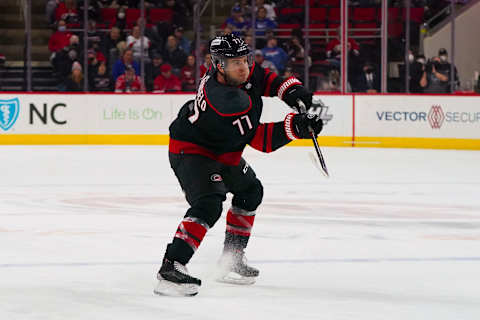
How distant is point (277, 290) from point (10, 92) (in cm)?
982

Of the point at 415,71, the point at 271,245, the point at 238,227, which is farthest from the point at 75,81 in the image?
the point at 238,227

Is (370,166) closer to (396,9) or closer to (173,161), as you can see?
(396,9)

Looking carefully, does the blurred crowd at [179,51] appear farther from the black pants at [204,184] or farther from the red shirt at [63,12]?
the black pants at [204,184]

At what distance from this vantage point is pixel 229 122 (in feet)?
12.0

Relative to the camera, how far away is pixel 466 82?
1258 cm

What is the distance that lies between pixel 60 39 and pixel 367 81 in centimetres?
487

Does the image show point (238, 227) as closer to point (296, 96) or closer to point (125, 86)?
point (296, 96)

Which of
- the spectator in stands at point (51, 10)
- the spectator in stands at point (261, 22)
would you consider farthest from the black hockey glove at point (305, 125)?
the spectator in stands at point (51, 10)

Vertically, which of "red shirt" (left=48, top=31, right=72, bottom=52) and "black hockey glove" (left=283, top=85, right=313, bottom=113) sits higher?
"red shirt" (left=48, top=31, right=72, bottom=52)

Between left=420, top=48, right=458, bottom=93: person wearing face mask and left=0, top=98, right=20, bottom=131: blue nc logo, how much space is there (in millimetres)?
5722

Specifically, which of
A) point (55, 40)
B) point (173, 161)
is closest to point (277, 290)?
point (173, 161)

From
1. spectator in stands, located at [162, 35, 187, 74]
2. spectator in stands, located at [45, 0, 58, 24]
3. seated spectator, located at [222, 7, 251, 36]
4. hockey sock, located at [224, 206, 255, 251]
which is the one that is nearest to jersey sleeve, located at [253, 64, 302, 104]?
hockey sock, located at [224, 206, 255, 251]

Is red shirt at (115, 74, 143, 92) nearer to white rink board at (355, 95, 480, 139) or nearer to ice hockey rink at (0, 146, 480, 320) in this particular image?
white rink board at (355, 95, 480, 139)

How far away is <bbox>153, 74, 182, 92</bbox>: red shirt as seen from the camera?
43.7ft
